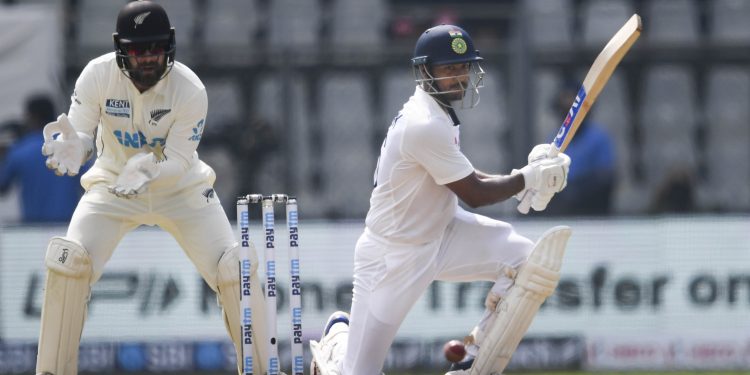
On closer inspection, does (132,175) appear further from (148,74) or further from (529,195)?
(529,195)

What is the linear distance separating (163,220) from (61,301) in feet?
2.00

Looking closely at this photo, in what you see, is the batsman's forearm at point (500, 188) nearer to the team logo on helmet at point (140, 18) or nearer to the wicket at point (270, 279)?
the wicket at point (270, 279)

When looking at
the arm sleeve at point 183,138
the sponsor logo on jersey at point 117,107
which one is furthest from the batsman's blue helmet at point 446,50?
the sponsor logo on jersey at point 117,107

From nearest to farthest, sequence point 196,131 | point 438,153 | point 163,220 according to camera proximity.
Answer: point 438,153, point 196,131, point 163,220

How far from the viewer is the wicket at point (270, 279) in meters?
5.93

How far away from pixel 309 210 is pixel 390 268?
15.2 ft

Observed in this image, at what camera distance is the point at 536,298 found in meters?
6.04

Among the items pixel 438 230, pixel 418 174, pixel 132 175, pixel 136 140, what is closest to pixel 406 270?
pixel 438 230

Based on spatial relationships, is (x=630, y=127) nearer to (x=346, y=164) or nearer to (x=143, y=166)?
(x=346, y=164)

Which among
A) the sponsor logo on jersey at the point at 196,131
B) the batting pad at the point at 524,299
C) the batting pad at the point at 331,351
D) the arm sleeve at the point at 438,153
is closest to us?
the arm sleeve at the point at 438,153

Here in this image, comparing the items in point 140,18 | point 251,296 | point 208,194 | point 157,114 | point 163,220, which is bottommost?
point 251,296

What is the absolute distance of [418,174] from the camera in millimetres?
6031

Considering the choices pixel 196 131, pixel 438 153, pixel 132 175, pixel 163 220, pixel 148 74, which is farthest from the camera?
pixel 163 220

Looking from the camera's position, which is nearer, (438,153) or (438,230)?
(438,153)
